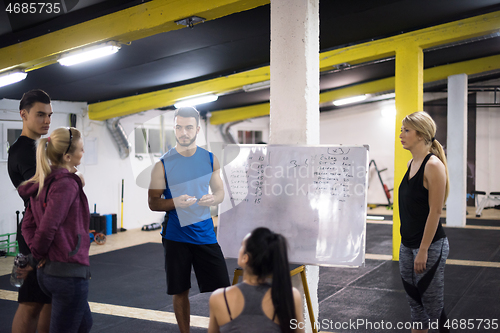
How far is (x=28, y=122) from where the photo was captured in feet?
7.20

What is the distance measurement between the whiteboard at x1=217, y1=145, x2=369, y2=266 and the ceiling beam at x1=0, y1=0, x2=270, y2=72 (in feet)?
4.45

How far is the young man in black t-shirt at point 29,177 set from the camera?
2.08 m

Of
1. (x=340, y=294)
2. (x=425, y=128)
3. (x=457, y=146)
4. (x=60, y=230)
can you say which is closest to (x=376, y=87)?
(x=457, y=146)

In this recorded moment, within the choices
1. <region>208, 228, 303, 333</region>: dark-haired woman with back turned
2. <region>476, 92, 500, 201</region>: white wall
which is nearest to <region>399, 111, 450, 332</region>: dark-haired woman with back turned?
<region>208, 228, 303, 333</region>: dark-haired woman with back turned

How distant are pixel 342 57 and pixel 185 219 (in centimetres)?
439

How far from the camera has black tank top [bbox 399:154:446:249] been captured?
221 centimetres

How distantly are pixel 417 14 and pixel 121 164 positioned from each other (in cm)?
617

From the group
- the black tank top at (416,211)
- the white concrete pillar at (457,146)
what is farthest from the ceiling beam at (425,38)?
the black tank top at (416,211)

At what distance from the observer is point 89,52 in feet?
14.1

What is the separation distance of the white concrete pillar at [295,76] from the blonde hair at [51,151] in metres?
1.34

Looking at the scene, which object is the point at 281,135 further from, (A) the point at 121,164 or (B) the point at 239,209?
(A) the point at 121,164

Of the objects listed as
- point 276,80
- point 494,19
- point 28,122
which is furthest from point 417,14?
point 28,122

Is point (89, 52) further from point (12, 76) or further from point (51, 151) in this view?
point (51, 151)

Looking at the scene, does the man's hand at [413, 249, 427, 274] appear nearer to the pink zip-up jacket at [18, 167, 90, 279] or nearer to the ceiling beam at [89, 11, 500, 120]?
the pink zip-up jacket at [18, 167, 90, 279]
